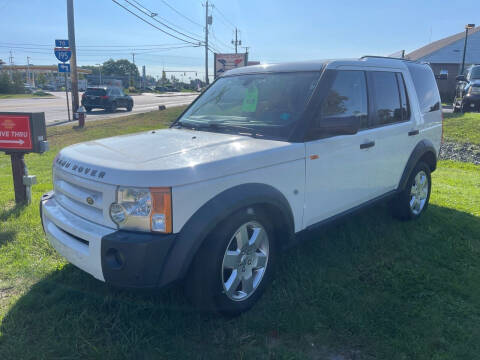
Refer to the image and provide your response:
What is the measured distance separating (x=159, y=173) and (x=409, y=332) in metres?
2.08

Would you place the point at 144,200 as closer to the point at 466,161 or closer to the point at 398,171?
the point at 398,171

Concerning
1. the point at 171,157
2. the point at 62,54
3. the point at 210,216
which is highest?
the point at 62,54

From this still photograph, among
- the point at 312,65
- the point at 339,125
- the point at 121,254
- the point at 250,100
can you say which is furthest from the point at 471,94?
the point at 121,254

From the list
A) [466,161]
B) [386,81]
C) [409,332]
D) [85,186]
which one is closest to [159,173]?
[85,186]

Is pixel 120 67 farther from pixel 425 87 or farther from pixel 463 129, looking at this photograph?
Answer: pixel 425 87

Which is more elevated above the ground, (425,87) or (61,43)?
(61,43)

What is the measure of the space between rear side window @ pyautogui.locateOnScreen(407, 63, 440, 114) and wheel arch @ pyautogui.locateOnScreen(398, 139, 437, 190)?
1.43ft

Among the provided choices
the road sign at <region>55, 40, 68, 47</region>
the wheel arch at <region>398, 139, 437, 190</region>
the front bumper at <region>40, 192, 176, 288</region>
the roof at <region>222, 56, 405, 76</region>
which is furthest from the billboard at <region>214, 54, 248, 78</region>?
the front bumper at <region>40, 192, 176, 288</region>

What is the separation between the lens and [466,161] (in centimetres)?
954

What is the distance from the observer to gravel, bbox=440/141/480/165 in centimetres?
976

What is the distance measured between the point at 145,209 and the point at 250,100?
1.75 meters

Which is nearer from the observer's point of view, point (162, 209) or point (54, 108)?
point (162, 209)

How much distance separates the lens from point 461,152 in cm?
1032

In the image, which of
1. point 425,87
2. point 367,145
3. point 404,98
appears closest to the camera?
point 367,145
